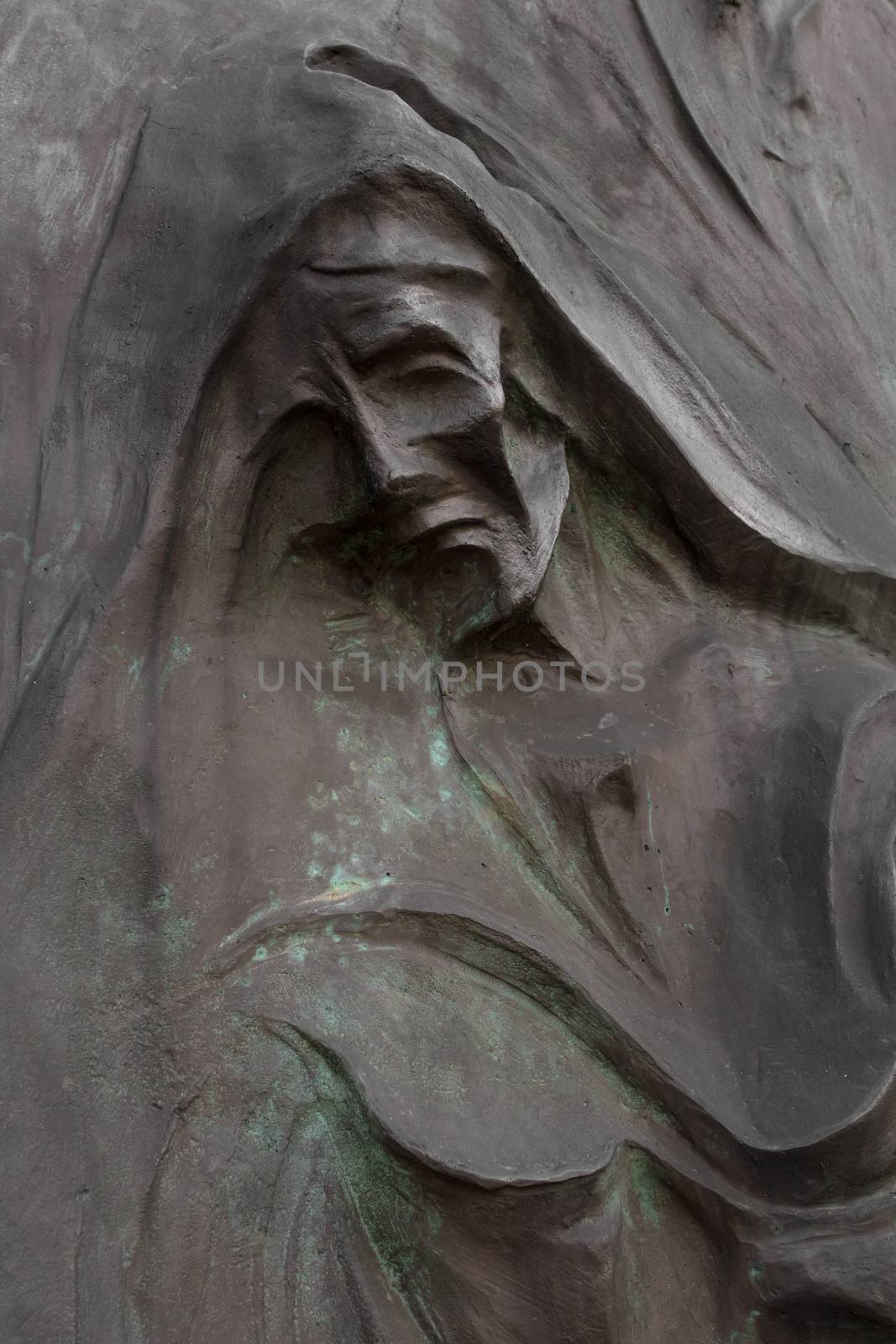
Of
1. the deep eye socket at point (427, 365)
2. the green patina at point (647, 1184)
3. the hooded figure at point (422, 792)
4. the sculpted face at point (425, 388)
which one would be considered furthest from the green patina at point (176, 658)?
the green patina at point (647, 1184)

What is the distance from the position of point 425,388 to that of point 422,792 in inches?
16.1

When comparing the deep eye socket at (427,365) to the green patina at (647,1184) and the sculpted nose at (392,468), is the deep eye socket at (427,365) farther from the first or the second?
the green patina at (647,1184)

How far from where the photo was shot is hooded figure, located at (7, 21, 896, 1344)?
1.08 meters

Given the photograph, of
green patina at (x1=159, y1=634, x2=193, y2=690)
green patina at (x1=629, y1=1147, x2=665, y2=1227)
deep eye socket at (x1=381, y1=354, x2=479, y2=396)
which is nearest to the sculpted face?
deep eye socket at (x1=381, y1=354, x2=479, y2=396)

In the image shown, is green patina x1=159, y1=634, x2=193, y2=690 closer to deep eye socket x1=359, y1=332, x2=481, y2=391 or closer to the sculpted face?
the sculpted face

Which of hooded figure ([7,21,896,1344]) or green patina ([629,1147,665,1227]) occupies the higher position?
hooded figure ([7,21,896,1344])

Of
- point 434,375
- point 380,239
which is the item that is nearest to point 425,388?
point 434,375

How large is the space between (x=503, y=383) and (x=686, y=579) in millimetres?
316

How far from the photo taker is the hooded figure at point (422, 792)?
108 centimetres

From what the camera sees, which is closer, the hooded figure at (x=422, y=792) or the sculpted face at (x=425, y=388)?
the hooded figure at (x=422, y=792)

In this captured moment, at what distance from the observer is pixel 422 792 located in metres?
1.26

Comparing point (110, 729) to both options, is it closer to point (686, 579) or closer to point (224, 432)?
point (224, 432)

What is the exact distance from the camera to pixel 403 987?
1153mm

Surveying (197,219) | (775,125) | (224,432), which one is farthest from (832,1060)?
(775,125)
